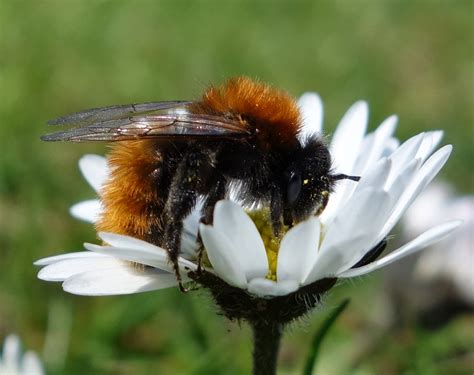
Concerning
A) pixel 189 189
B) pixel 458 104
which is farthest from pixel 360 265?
pixel 458 104

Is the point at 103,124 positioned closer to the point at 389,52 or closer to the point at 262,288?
the point at 262,288

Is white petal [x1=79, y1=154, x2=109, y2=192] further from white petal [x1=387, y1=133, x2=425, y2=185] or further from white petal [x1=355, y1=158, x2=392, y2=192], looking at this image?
white petal [x1=355, y1=158, x2=392, y2=192]

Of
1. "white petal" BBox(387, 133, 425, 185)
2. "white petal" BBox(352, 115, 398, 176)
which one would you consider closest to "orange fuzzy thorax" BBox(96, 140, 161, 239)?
"white petal" BBox(387, 133, 425, 185)

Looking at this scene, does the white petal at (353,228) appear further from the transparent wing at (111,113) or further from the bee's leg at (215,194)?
the transparent wing at (111,113)

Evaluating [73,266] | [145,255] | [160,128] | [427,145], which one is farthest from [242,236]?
[427,145]

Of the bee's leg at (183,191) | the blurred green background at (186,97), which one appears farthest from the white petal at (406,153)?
the bee's leg at (183,191)

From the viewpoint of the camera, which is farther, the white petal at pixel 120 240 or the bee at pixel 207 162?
the bee at pixel 207 162

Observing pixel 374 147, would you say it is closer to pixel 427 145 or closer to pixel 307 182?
pixel 427 145
